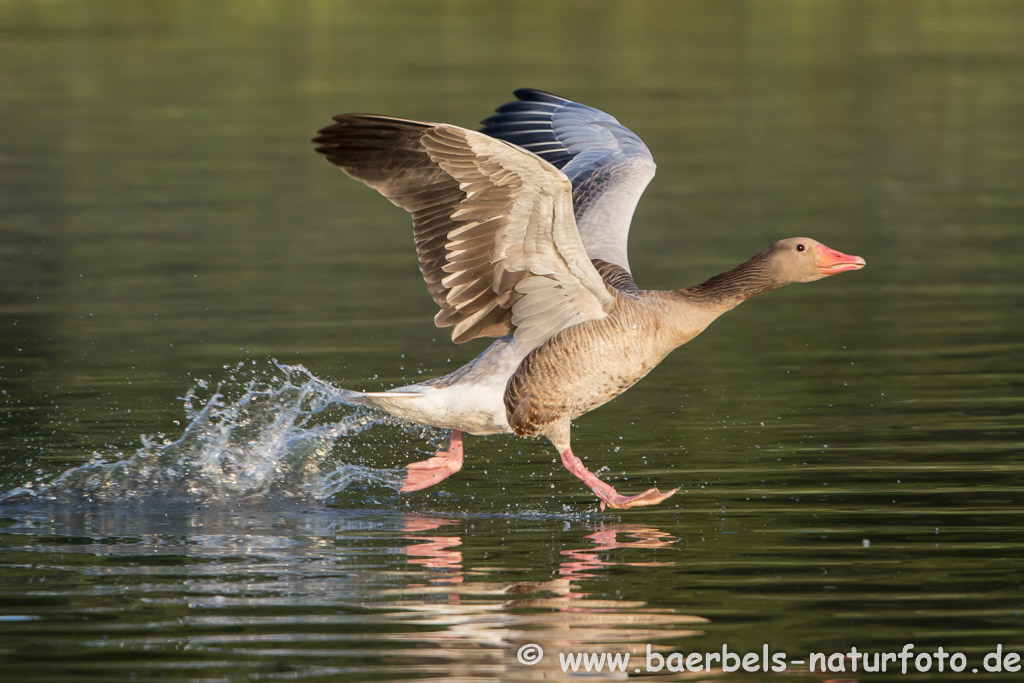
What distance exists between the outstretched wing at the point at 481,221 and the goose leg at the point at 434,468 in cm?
76

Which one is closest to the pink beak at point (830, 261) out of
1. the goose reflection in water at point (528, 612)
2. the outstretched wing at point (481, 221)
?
the outstretched wing at point (481, 221)

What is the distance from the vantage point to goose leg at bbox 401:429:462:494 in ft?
34.9

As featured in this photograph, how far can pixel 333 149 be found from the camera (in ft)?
32.2

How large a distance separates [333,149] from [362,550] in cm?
239

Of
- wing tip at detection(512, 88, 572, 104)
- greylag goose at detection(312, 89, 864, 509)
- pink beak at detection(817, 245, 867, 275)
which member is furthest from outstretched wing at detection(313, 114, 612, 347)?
wing tip at detection(512, 88, 572, 104)

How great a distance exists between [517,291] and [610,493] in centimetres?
145

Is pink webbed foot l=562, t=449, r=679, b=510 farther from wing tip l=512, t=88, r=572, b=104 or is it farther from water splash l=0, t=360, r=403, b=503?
wing tip l=512, t=88, r=572, b=104

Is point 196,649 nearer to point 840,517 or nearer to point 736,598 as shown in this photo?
point 736,598

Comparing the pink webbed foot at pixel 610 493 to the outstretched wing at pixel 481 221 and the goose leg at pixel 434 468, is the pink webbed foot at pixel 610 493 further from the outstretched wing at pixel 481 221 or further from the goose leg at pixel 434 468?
the outstretched wing at pixel 481 221

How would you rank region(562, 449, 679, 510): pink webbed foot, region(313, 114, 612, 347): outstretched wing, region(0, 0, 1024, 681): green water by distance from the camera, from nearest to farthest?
region(0, 0, 1024, 681): green water < region(313, 114, 612, 347): outstretched wing < region(562, 449, 679, 510): pink webbed foot

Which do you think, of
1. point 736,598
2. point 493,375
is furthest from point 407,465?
point 736,598

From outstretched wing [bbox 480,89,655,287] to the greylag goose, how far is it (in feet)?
2.25

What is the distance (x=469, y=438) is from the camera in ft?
42.0

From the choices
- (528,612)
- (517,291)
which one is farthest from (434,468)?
(528,612)
